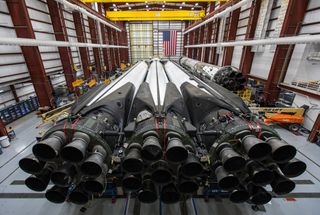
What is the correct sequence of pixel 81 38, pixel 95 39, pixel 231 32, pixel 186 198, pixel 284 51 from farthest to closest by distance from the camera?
pixel 95 39
pixel 81 38
pixel 231 32
pixel 284 51
pixel 186 198

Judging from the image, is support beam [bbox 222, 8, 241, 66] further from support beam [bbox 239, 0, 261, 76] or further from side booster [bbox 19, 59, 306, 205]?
side booster [bbox 19, 59, 306, 205]

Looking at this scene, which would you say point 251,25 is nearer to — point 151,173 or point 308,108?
point 308,108

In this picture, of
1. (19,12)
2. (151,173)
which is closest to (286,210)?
(151,173)

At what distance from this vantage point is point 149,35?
2702cm

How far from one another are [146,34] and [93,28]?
1297 cm

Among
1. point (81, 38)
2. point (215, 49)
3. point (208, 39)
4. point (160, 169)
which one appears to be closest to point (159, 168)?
point (160, 169)

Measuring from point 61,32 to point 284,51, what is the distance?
47.7 ft

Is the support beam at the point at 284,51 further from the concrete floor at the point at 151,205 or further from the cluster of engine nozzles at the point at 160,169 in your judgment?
the cluster of engine nozzles at the point at 160,169

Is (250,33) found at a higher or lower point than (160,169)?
higher

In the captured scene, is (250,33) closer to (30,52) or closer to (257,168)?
(257,168)

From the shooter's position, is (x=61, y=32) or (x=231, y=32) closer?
(x=61, y=32)

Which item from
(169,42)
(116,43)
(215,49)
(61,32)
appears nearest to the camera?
(61,32)

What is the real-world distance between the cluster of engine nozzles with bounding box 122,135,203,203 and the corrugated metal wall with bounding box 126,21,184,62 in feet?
87.2

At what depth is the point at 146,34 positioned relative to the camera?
27078 millimetres
